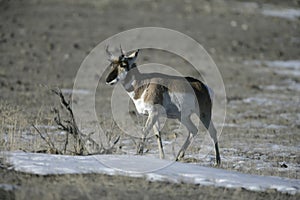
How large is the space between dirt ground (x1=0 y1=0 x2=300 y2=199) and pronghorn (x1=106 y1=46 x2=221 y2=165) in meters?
1.03

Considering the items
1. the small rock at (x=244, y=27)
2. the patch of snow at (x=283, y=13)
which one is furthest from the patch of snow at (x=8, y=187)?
the patch of snow at (x=283, y=13)

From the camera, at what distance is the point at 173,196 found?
867 cm

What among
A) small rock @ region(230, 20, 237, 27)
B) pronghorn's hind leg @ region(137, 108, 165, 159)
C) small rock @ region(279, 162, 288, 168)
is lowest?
small rock @ region(279, 162, 288, 168)

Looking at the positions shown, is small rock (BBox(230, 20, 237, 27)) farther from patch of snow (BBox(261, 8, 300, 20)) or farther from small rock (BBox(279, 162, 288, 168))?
small rock (BBox(279, 162, 288, 168))

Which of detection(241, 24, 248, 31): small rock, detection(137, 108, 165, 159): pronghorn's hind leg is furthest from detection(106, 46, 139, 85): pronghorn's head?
detection(241, 24, 248, 31): small rock

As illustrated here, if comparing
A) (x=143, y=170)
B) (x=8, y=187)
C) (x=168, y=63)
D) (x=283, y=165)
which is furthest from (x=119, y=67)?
(x=168, y=63)

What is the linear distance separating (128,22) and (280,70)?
1107 cm

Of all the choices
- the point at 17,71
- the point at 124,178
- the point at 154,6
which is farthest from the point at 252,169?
the point at 154,6

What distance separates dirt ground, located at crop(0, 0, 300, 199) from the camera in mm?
9031

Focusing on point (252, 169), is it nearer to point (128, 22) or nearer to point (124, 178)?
point (124, 178)

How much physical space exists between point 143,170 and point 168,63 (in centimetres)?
2039

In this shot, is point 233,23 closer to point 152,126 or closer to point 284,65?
point 284,65

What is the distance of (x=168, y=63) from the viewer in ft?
97.8

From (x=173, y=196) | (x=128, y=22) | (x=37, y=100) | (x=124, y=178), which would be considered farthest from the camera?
(x=128, y=22)
